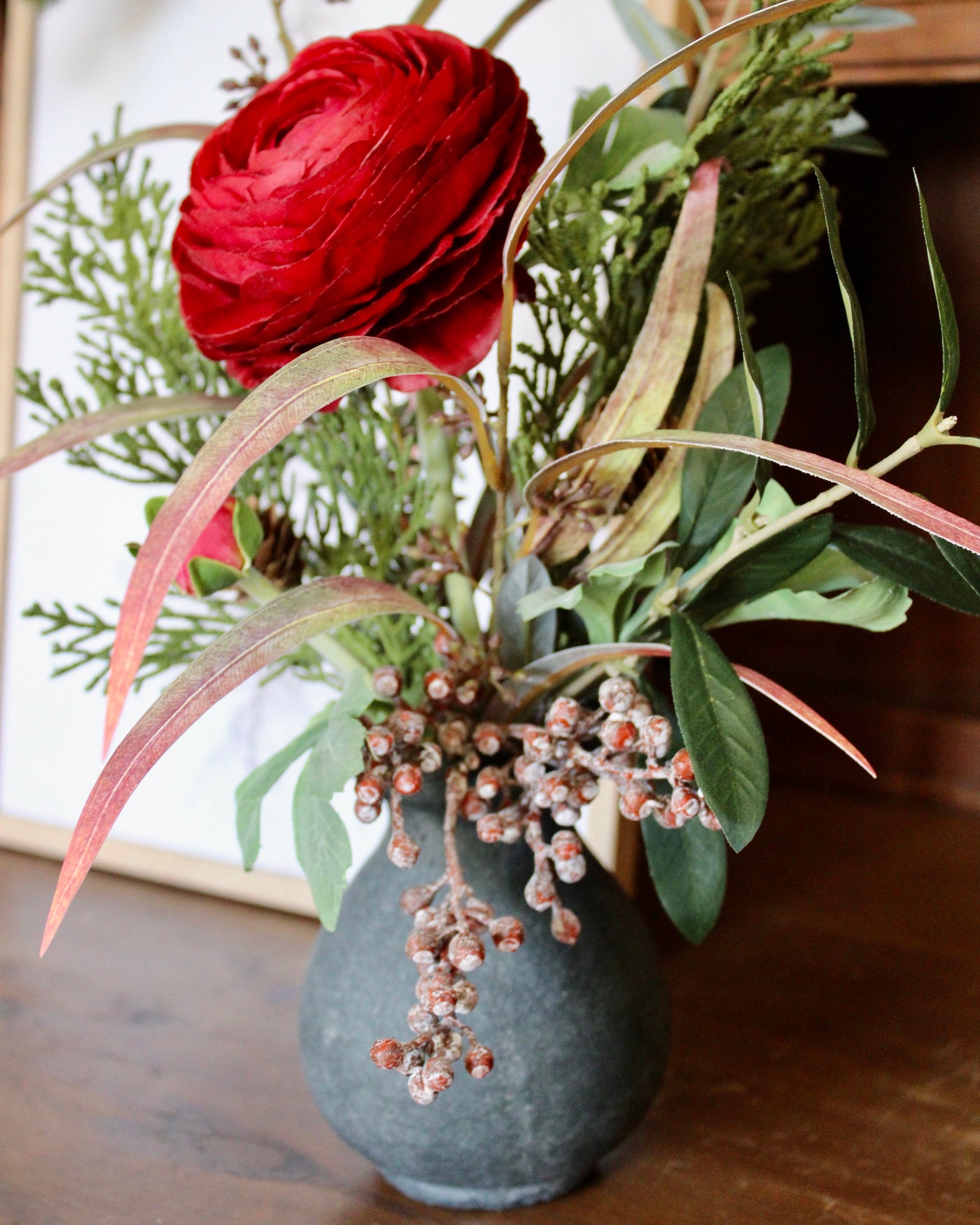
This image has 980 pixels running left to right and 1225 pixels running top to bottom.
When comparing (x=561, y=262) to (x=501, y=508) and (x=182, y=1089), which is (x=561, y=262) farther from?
(x=182, y=1089)

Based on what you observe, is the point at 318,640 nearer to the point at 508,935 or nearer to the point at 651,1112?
the point at 508,935

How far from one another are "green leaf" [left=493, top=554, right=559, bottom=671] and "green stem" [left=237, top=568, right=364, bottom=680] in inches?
1.9

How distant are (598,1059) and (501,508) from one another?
7.3 inches

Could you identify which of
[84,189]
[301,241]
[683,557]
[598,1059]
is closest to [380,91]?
[301,241]

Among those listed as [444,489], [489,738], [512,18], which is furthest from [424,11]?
[489,738]

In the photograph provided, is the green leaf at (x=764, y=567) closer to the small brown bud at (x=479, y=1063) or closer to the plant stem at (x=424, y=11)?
the small brown bud at (x=479, y=1063)

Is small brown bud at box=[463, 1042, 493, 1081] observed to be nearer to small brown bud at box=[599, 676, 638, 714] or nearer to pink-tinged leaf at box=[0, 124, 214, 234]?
small brown bud at box=[599, 676, 638, 714]

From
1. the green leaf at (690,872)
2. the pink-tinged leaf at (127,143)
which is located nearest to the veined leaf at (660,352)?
the green leaf at (690,872)

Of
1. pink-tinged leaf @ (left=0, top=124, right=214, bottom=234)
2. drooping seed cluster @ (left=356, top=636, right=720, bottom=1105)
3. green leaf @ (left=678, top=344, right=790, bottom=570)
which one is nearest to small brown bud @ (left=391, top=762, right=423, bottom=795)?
drooping seed cluster @ (left=356, top=636, right=720, bottom=1105)

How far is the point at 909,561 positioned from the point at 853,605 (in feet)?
0.08

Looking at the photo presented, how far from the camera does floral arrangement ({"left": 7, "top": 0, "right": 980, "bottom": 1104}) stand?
29 centimetres

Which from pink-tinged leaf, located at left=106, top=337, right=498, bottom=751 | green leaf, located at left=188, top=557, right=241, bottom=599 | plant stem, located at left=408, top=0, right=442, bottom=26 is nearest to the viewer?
pink-tinged leaf, located at left=106, top=337, right=498, bottom=751

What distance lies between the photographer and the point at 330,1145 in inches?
17.4

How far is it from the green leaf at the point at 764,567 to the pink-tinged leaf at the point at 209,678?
88 mm
